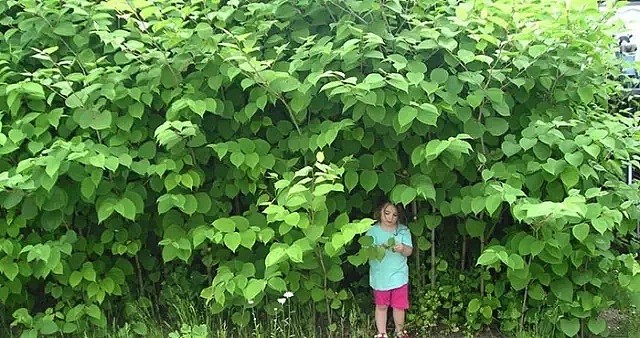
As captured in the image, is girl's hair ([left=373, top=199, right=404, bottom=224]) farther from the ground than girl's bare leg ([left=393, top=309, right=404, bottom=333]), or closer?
farther from the ground

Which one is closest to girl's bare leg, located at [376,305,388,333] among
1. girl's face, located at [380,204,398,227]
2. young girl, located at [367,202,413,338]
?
young girl, located at [367,202,413,338]

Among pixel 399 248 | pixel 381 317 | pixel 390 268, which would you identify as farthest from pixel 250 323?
pixel 399 248

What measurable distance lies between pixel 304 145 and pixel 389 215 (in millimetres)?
616

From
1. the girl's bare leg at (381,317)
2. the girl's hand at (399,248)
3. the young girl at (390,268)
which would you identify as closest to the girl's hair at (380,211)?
the young girl at (390,268)

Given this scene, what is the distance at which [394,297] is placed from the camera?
409 cm

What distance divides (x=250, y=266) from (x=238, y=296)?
21 cm

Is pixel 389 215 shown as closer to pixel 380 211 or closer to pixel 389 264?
pixel 380 211

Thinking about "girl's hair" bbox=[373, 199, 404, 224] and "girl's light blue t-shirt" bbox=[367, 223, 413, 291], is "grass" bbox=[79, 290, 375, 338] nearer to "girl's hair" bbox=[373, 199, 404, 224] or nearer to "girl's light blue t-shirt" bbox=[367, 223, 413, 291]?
"girl's light blue t-shirt" bbox=[367, 223, 413, 291]

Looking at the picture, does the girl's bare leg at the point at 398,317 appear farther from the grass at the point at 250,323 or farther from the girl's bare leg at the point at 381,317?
the grass at the point at 250,323

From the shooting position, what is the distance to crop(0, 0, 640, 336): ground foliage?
368 centimetres

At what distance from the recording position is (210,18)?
391cm

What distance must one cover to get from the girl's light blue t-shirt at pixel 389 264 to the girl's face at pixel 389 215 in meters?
0.05

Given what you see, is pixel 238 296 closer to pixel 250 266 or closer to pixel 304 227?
pixel 250 266

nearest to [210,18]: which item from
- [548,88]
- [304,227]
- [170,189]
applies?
[170,189]
